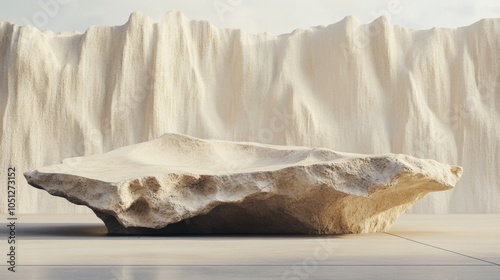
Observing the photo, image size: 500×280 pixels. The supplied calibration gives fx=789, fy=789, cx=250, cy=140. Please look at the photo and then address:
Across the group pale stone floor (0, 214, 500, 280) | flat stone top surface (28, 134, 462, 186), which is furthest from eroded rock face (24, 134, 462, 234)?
pale stone floor (0, 214, 500, 280)

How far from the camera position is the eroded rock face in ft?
23.0

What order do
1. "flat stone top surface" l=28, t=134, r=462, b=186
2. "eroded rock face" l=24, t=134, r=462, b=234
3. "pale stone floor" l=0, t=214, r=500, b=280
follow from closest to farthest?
"pale stone floor" l=0, t=214, r=500, b=280
"eroded rock face" l=24, t=134, r=462, b=234
"flat stone top surface" l=28, t=134, r=462, b=186

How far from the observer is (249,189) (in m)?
7.20

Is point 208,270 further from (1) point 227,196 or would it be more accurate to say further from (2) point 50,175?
(2) point 50,175

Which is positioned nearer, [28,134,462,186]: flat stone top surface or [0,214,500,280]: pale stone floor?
[0,214,500,280]: pale stone floor

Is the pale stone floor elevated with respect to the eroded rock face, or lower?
lower

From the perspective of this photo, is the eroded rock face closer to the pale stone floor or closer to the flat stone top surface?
the flat stone top surface

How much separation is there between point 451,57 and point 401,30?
148 centimetres

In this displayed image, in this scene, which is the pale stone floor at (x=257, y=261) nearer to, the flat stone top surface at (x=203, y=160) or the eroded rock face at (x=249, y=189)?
the eroded rock face at (x=249, y=189)

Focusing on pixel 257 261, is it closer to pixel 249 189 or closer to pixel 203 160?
pixel 249 189

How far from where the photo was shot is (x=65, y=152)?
18.5m

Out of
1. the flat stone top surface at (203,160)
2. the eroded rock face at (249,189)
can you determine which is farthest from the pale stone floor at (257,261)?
the flat stone top surface at (203,160)

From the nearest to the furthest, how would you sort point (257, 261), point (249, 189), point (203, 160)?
point (257, 261)
point (249, 189)
point (203, 160)

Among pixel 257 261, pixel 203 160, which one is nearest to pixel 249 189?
pixel 203 160
